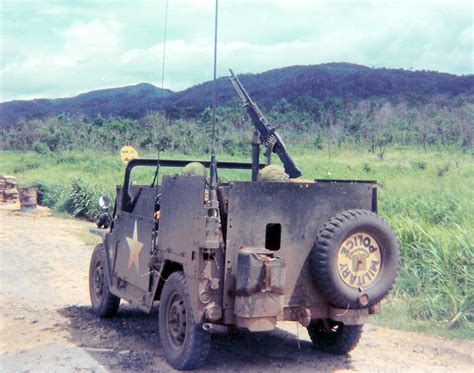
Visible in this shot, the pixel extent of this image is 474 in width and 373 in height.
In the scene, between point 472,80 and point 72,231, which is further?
point 472,80

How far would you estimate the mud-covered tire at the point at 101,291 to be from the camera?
704cm

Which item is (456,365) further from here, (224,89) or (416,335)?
(224,89)

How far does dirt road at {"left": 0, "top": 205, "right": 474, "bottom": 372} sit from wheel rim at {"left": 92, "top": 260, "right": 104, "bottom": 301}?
0.27m

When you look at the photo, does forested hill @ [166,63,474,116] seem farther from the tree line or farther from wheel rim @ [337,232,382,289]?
wheel rim @ [337,232,382,289]

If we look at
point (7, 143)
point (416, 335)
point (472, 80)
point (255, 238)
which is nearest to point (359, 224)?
point (255, 238)

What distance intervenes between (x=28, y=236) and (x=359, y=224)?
35.4 ft

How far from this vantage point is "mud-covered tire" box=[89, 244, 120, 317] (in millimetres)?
7035

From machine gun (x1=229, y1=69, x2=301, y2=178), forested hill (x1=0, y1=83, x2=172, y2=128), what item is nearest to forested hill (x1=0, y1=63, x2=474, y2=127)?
forested hill (x1=0, y1=83, x2=172, y2=128)

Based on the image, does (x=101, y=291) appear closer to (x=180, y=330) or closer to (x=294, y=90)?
(x=180, y=330)

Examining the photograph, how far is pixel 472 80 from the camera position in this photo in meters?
63.8

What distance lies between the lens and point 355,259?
4988mm

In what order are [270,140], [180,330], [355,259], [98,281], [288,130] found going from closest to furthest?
[355,259] < [180,330] < [270,140] < [98,281] < [288,130]

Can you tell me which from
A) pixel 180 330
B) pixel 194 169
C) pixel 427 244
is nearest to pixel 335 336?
pixel 180 330

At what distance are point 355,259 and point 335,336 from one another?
1073mm
